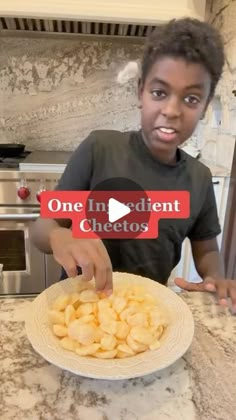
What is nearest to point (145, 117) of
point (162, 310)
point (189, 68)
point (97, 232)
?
point (189, 68)

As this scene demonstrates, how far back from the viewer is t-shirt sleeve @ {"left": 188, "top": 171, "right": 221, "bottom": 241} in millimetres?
742

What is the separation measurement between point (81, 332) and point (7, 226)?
1.11 m

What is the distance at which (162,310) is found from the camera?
0.45 metres

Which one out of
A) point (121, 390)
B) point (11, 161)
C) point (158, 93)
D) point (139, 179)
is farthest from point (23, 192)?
point (121, 390)

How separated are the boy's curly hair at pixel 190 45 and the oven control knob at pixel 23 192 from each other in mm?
818

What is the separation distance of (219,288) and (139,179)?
274 millimetres

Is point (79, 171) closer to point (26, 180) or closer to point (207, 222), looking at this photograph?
point (207, 222)

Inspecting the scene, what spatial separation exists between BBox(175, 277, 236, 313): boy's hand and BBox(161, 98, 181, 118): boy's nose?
30 cm

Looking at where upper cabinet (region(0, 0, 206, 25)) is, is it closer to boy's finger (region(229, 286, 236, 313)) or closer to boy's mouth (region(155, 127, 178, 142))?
boy's mouth (region(155, 127, 178, 142))

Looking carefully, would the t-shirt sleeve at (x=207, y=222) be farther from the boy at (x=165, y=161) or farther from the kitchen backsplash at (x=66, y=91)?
the kitchen backsplash at (x=66, y=91)

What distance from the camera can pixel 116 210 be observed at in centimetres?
68

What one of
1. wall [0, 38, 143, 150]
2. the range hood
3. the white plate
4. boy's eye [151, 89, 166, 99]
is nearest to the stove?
wall [0, 38, 143, 150]

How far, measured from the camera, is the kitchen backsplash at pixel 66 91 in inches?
62.7

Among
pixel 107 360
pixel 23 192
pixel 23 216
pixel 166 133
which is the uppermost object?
pixel 166 133
